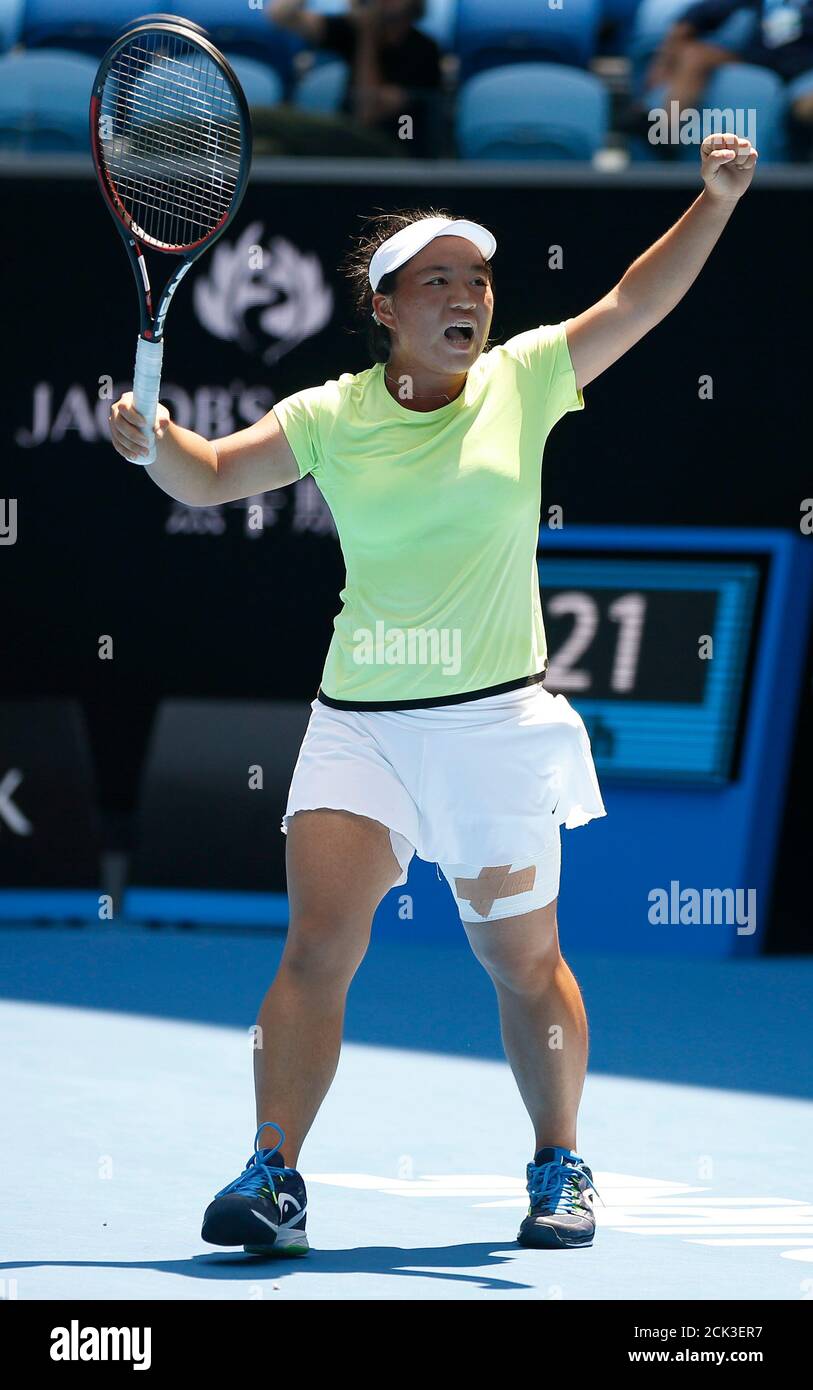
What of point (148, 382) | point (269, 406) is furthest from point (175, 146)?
point (269, 406)

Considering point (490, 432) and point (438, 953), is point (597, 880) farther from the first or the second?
point (490, 432)

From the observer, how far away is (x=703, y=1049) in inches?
227

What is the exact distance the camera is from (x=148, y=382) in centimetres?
330

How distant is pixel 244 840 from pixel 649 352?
7.28 feet

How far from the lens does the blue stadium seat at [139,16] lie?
329 inches

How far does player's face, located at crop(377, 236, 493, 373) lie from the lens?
352 centimetres

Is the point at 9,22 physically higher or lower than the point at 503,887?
higher

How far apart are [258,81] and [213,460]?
504 cm

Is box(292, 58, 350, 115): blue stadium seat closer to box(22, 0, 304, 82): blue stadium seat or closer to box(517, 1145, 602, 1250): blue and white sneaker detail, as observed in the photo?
box(22, 0, 304, 82): blue stadium seat

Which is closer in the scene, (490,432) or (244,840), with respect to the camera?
(490,432)

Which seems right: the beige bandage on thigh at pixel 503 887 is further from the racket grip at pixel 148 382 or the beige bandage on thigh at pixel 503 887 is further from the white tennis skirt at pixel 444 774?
the racket grip at pixel 148 382

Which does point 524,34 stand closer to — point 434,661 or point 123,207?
point 123,207

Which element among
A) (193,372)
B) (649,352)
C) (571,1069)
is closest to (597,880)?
(649,352)

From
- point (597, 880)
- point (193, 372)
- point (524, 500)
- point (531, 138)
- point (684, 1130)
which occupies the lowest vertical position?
point (684, 1130)
